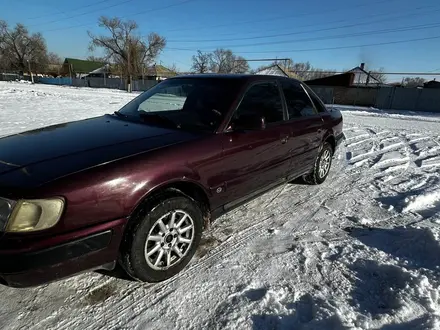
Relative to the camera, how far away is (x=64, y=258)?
185cm

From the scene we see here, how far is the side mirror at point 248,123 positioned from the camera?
9.09 ft

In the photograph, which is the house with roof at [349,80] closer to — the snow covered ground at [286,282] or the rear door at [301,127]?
the rear door at [301,127]

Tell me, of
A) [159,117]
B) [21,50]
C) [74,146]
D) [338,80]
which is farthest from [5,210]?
[21,50]

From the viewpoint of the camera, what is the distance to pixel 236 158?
9.24 ft

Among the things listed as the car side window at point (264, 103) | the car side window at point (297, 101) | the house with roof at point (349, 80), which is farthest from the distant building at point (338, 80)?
the car side window at point (264, 103)

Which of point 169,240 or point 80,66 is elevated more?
point 80,66

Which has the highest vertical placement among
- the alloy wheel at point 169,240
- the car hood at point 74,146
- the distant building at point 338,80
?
the distant building at point 338,80

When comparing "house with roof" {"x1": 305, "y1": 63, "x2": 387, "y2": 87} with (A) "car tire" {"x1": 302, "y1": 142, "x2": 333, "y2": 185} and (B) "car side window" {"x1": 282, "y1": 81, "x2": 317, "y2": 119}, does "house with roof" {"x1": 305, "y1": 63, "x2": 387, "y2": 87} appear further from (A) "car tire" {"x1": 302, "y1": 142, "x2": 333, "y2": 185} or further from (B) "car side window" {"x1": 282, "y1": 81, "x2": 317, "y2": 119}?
(B) "car side window" {"x1": 282, "y1": 81, "x2": 317, "y2": 119}

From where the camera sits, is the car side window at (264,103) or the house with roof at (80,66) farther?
the house with roof at (80,66)

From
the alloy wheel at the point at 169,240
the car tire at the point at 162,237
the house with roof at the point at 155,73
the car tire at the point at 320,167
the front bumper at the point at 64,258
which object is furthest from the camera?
the house with roof at the point at 155,73

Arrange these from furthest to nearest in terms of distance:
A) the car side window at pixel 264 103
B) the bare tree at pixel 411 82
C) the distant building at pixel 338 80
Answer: the distant building at pixel 338 80 → the bare tree at pixel 411 82 → the car side window at pixel 264 103

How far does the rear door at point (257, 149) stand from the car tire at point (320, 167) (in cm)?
103

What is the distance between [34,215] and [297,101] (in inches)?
129

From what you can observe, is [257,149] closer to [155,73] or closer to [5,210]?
[5,210]
